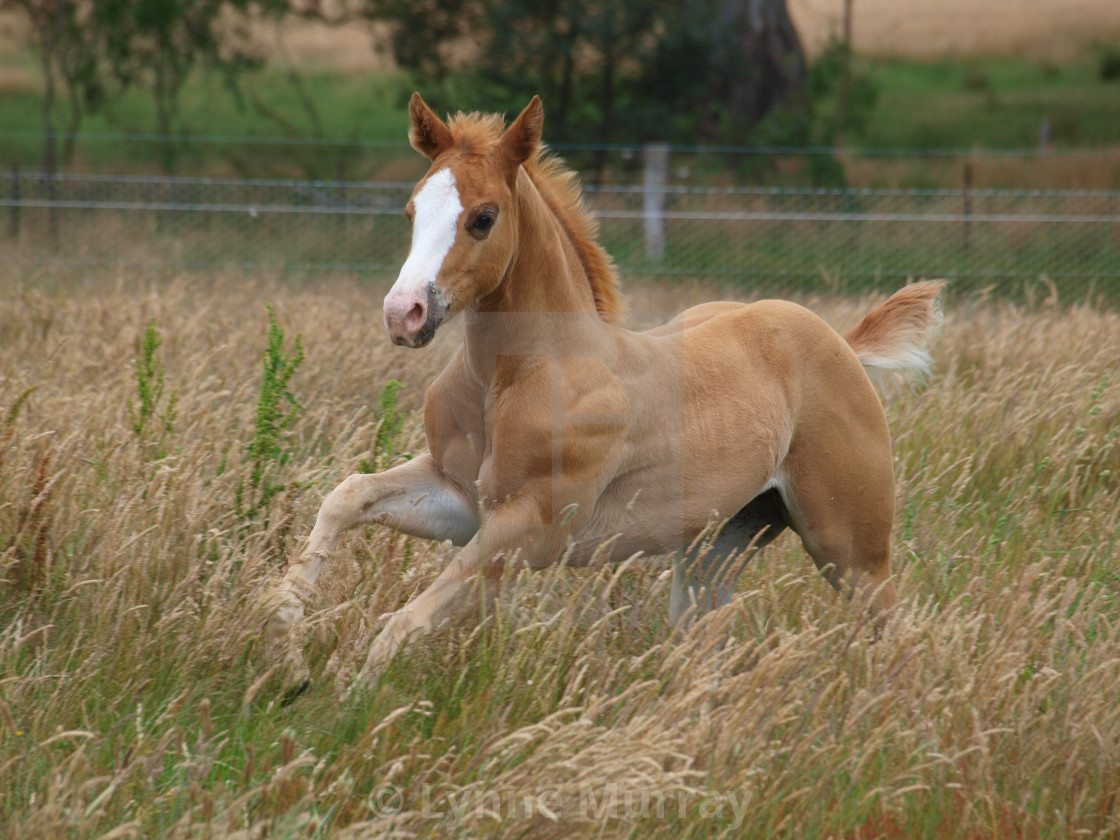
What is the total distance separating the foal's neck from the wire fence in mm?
7112

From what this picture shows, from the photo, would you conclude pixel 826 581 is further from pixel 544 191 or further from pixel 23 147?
pixel 23 147

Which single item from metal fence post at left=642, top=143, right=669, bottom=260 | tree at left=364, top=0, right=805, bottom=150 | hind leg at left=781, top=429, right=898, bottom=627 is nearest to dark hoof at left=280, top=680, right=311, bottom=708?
hind leg at left=781, top=429, right=898, bottom=627

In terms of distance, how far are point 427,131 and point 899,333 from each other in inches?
79.7

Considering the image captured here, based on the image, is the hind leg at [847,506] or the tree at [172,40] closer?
the hind leg at [847,506]

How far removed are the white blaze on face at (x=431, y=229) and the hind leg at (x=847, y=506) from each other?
1476 millimetres

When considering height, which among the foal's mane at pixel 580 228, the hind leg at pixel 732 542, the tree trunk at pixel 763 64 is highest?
the tree trunk at pixel 763 64

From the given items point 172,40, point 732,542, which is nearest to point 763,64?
point 172,40

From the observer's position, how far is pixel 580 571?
4.30 metres

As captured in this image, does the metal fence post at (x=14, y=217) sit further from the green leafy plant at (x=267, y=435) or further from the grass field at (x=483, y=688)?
the green leafy plant at (x=267, y=435)

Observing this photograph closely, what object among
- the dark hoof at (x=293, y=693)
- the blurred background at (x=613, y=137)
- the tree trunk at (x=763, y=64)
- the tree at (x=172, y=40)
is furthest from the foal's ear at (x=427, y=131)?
the tree at (x=172, y=40)

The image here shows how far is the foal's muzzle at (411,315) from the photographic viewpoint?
2.91 m

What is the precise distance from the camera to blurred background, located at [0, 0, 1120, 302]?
11602mm

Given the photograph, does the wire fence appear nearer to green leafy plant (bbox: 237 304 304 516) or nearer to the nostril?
green leafy plant (bbox: 237 304 304 516)

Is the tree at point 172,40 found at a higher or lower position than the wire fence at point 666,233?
higher
